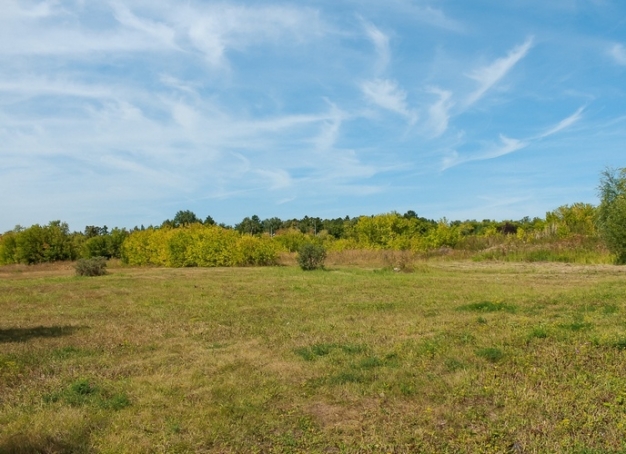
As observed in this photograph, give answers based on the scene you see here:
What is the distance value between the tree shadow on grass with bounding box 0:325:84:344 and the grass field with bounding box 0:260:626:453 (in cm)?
6

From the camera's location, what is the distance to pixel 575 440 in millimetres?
4133

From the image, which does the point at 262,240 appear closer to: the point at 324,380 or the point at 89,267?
the point at 89,267

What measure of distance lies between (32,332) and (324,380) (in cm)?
694

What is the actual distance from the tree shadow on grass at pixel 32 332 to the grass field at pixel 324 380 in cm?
6

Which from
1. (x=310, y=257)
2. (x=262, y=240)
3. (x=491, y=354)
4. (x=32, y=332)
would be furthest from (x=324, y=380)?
(x=262, y=240)

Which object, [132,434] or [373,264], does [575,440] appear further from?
[373,264]

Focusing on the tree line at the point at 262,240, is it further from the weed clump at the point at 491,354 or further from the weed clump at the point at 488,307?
the weed clump at the point at 491,354

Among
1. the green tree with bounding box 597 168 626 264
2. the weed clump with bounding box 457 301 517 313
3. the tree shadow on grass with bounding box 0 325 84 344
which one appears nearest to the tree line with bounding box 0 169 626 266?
the green tree with bounding box 597 168 626 264

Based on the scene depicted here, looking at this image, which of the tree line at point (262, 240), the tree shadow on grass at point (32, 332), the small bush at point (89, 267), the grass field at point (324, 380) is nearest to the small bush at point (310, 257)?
the tree line at point (262, 240)

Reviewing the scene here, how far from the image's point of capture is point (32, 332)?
9922 millimetres

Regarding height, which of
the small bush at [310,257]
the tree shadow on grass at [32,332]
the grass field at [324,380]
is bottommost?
the grass field at [324,380]

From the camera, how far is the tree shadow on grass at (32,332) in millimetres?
9305

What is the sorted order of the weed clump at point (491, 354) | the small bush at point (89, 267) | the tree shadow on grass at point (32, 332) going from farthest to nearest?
the small bush at point (89, 267) → the tree shadow on grass at point (32, 332) → the weed clump at point (491, 354)

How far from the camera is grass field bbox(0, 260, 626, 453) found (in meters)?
4.39
